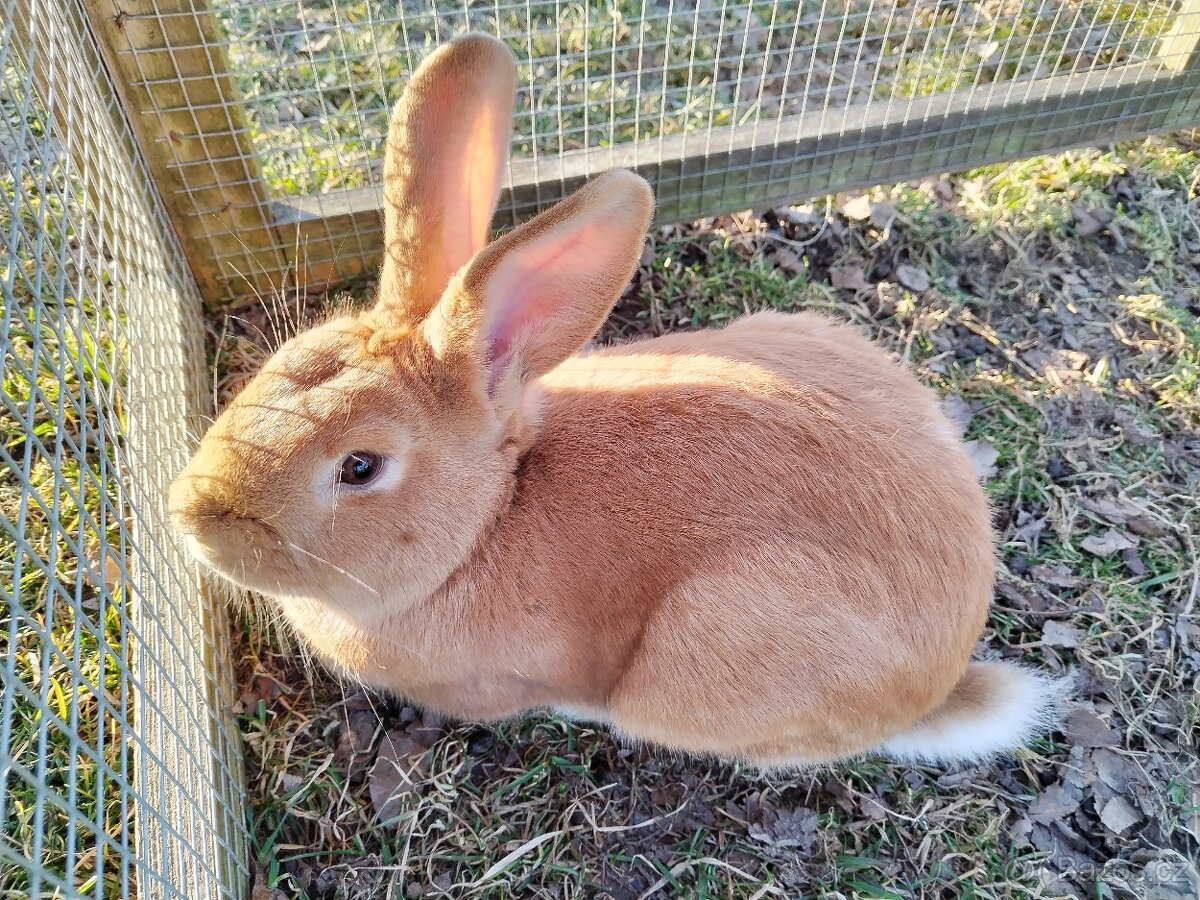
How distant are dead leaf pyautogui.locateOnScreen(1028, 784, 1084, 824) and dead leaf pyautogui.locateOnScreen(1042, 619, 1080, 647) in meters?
0.46

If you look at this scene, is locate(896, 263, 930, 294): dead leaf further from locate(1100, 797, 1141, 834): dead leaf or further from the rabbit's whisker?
the rabbit's whisker

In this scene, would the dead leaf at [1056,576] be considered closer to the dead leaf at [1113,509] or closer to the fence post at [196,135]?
the dead leaf at [1113,509]

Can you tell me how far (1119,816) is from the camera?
2.64 m

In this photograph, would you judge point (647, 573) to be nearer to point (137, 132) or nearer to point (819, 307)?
point (819, 307)

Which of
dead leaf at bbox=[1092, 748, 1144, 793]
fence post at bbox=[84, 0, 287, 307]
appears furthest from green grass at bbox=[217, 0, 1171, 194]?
dead leaf at bbox=[1092, 748, 1144, 793]

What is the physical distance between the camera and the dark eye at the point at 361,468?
2.00 meters

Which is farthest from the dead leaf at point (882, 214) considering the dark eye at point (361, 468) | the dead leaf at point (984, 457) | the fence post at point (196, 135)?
the dark eye at point (361, 468)

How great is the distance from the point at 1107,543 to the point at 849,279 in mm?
1407

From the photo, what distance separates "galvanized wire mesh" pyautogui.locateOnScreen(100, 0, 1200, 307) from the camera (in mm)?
3285

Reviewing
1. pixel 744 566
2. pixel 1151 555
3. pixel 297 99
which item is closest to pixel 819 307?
pixel 1151 555

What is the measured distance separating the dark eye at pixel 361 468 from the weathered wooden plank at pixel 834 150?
162cm

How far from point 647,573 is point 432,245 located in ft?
3.16

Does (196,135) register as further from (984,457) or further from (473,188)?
(984,457)

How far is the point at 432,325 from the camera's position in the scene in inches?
78.6
